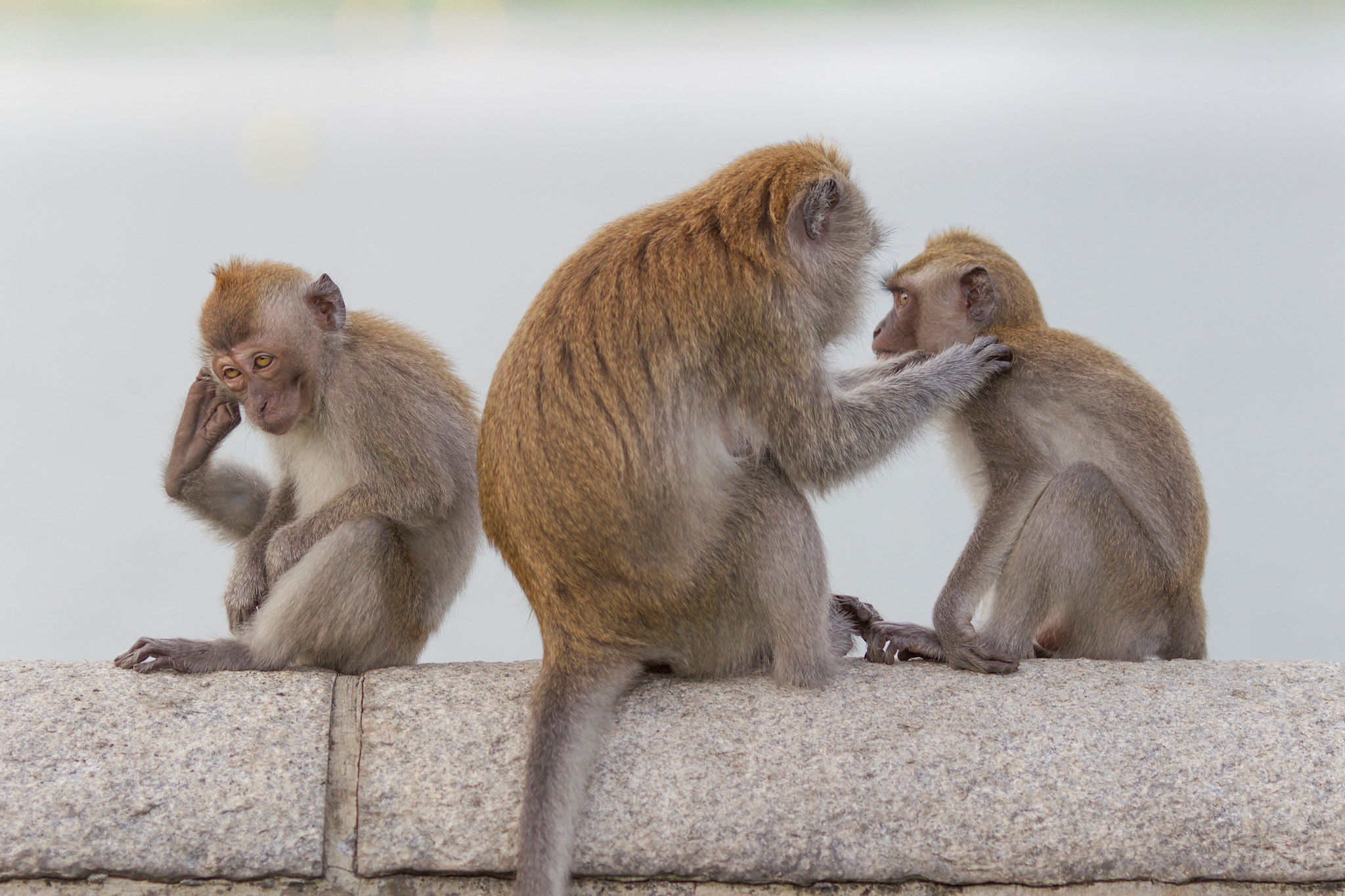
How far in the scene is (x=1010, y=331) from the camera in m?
4.77

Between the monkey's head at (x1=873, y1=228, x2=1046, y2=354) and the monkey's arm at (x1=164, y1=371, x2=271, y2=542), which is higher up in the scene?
the monkey's head at (x1=873, y1=228, x2=1046, y2=354)

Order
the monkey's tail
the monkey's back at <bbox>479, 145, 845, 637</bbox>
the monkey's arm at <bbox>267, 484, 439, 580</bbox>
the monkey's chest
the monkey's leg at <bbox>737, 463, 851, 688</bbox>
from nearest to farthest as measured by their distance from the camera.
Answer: the monkey's tail
the monkey's back at <bbox>479, 145, 845, 637</bbox>
the monkey's leg at <bbox>737, 463, 851, 688</bbox>
the monkey's arm at <bbox>267, 484, 439, 580</bbox>
the monkey's chest

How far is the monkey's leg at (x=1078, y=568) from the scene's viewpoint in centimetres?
439

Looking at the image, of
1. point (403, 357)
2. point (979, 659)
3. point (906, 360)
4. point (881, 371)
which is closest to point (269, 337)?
point (403, 357)

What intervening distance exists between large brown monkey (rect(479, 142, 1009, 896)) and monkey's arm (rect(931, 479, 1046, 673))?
0.51m

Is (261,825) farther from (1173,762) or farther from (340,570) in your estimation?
(1173,762)

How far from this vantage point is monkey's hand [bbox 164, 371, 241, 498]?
4.70m

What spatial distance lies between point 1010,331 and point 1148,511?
0.89 metres

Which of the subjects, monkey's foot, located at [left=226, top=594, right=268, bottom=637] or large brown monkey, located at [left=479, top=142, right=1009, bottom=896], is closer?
large brown monkey, located at [left=479, top=142, right=1009, bottom=896]

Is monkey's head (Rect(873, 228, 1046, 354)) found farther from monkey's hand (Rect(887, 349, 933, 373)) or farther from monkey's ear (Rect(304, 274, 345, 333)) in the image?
monkey's ear (Rect(304, 274, 345, 333))

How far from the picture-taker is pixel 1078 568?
445 cm

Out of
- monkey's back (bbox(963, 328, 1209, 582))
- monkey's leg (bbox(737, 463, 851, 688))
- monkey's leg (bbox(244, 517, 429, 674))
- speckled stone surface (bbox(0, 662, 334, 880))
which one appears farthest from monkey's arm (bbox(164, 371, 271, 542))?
monkey's back (bbox(963, 328, 1209, 582))

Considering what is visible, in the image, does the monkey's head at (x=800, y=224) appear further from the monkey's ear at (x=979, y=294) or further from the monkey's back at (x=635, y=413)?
the monkey's ear at (x=979, y=294)

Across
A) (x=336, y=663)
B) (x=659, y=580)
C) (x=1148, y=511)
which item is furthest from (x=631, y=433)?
(x=1148, y=511)
